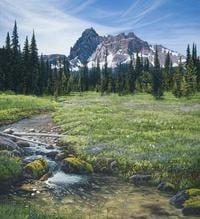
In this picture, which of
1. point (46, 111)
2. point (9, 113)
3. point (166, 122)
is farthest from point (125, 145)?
point (46, 111)

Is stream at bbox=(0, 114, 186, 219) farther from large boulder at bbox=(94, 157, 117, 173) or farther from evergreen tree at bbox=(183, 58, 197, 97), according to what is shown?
evergreen tree at bbox=(183, 58, 197, 97)

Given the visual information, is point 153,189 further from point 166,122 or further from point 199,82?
point 199,82

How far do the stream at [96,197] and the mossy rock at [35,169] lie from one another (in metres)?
0.58

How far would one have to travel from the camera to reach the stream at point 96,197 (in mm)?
16109

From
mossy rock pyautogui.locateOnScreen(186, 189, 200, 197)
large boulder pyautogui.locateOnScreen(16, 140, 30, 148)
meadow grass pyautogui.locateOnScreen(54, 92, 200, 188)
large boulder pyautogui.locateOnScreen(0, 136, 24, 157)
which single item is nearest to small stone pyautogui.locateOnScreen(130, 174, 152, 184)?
meadow grass pyautogui.locateOnScreen(54, 92, 200, 188)

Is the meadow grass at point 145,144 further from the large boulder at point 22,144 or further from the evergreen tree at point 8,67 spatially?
the evergreen tree at point 8,67

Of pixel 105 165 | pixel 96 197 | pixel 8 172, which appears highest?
pixel 8 172

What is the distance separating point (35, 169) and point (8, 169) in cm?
213

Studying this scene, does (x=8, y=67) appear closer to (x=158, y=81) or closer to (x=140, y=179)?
(x=158, y=81)

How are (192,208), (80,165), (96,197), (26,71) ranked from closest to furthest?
(192,208), (96,197), (80,165), (26,71)

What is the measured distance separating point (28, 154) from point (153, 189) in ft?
30.6

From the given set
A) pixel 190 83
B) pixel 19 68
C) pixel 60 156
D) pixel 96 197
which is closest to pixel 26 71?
pixel 19 68

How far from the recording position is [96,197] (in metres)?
18.1

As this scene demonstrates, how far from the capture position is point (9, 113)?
4838 cm
